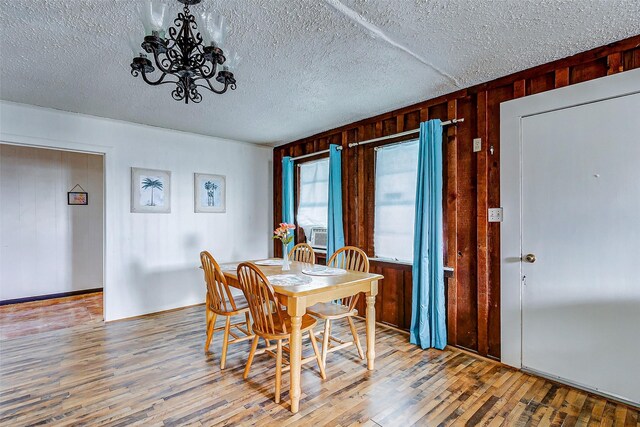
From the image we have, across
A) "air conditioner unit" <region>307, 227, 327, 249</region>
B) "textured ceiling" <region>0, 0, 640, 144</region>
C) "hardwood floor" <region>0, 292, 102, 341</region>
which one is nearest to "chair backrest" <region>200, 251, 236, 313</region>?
"textured ceiling" <region>0, 0, 640, 144</region>

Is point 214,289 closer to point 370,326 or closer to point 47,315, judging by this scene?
point 370,326

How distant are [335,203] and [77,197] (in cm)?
415

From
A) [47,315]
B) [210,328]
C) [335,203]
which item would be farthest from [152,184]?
[335,203]

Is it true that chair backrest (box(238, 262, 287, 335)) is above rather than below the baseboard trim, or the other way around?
above

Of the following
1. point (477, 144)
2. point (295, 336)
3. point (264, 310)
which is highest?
point (477, 144)

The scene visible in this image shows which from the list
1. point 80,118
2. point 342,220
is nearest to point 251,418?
point 342,220

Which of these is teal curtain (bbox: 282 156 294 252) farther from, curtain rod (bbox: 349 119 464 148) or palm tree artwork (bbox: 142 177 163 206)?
palm tree artwork (bbox: 142 177 163 206)

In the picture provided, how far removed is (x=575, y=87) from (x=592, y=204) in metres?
0.85

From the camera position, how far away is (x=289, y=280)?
8.07 feet

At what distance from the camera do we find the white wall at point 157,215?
354 cm

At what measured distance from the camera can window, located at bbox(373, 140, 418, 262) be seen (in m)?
3.33

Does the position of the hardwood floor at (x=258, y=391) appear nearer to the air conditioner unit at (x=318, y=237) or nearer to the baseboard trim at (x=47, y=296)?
the air conditioner unit at (x=318, y=237)

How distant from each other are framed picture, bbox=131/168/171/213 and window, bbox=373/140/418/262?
2.74m

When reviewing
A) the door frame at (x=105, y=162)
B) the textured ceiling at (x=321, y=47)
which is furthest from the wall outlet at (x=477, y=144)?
the door frame at (x=105, y=162)
